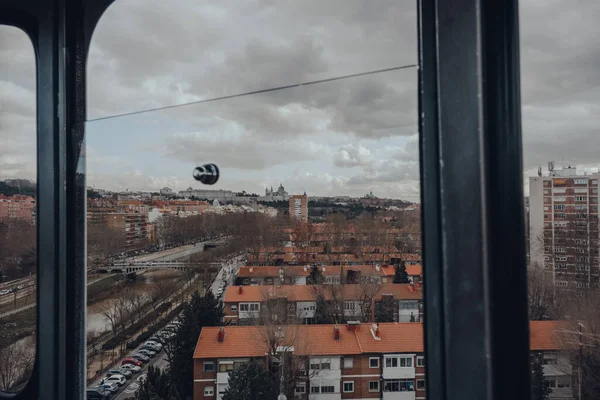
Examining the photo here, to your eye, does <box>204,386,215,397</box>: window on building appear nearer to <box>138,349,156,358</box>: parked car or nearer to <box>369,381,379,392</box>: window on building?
<box>138,349,156,358</box>: parked car

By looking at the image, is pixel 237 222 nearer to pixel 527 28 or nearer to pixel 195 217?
pixel 195 217

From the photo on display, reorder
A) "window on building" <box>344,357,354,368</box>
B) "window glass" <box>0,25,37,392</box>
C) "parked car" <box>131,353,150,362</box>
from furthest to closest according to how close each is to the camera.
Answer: "window glass" <box>0,25,37,392</box>
"parked car" <box>131,353,150,362</box>
"window on building" <box>344,357,354,368</box>

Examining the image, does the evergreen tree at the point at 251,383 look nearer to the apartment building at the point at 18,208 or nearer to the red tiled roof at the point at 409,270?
the red tiled roof at the point at 409,270

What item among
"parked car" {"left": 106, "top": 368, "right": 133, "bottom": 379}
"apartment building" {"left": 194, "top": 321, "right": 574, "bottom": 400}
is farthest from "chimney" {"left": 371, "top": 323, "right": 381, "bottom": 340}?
"parked car" {"left": 106, "top": 368, "right": 133, "bottom": 379}

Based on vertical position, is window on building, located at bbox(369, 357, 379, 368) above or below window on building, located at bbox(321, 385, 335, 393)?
above

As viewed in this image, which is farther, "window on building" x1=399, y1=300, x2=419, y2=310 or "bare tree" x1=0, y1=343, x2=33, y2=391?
"bare tree" x1=0, y1=343, x2=33, y2=391

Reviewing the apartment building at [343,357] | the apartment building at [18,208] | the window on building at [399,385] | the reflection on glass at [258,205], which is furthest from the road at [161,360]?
the apartment building at [18,208]
